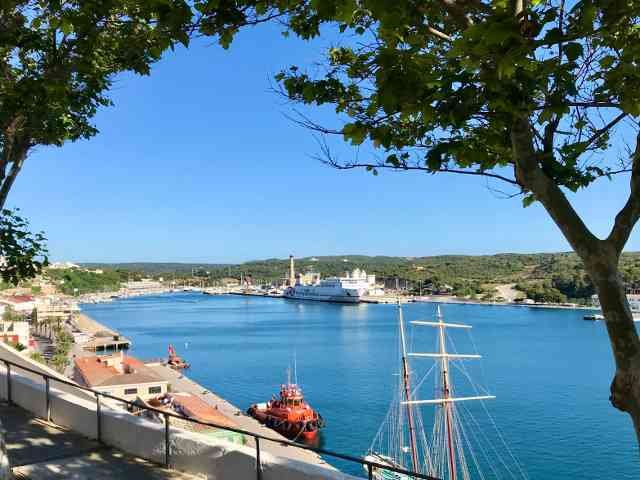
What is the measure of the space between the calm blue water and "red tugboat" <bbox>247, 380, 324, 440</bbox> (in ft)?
2.14

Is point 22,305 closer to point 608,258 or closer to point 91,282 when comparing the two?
point 608,258

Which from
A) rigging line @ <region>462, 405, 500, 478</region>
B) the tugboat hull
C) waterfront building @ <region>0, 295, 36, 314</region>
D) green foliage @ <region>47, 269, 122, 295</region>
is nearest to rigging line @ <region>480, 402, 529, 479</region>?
rigging line @ <region>462, 405, 500, 478</region>

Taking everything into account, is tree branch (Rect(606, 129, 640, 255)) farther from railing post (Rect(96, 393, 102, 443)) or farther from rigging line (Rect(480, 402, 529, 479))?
rigging line (Rect(480, 402, 529, 479))

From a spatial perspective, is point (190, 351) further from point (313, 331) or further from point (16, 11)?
point (16, 11)

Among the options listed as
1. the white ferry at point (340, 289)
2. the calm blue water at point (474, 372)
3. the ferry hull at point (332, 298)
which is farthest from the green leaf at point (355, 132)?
the ferry hull at point (332, 298)

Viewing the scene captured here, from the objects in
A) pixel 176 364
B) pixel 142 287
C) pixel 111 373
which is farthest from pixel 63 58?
pixel 142 287

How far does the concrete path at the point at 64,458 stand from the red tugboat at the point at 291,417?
63.5 feet

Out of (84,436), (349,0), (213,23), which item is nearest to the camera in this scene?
(349,0)

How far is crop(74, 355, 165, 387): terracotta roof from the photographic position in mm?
24600

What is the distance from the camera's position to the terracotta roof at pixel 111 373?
24.6 metres

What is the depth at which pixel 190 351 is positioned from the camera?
47812mm

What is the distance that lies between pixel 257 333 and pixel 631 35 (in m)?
58.9

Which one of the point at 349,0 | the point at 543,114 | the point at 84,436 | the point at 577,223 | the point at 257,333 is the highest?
the point at 349,0

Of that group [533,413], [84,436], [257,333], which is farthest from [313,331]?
[84,436]
